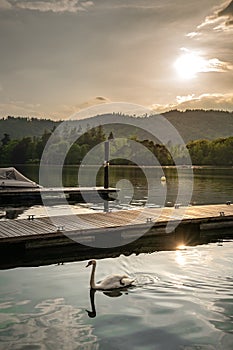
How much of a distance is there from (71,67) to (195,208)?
23667mm

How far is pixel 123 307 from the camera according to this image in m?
8.56

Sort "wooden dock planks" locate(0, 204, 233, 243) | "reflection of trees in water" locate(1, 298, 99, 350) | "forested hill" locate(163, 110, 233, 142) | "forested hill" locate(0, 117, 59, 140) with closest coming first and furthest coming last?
"reflection of trees in water" locate(1, 298, 99, 350) < "wooden dock planks" locate(0, 204, 233, 243) < "forested hill" locate(0, 117, 59, 140) < "forested hill" locate(163, 110, 233, 142)

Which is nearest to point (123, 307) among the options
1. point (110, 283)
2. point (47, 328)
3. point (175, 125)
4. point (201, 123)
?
point (110, 283)

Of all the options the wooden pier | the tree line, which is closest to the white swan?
the wooden pier

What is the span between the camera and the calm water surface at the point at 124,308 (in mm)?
7227

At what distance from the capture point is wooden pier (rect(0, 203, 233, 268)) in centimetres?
1245

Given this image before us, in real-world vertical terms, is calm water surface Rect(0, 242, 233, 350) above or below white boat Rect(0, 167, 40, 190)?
below

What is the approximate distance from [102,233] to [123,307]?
16.8 feet

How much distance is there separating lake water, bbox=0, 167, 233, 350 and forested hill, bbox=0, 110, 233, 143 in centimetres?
13159

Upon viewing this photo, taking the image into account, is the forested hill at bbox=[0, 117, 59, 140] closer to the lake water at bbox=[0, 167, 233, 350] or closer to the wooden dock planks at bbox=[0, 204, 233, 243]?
→ the wooden dock planks at bbox=[0, 204, 233, 243]

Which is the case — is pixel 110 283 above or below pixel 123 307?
above

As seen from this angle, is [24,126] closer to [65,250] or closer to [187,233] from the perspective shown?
[187,233]

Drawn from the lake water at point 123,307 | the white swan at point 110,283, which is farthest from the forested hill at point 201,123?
the white swan at point 110,283

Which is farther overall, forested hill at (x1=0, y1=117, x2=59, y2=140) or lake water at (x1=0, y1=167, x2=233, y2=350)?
forested hill at (x1=0, y1=117, x2=59, y2=140)
